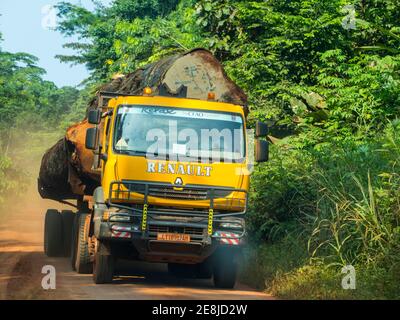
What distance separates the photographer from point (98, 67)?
43688mm

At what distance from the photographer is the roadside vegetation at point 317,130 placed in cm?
1202

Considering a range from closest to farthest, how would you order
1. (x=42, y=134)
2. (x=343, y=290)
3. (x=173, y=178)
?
(x=343, y=290) → (x=173, y=178) → (x=42, y=134)

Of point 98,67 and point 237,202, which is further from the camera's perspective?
point 98,67

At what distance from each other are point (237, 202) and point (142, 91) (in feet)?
9.62

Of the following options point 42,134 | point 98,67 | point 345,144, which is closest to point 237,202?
point 345,144

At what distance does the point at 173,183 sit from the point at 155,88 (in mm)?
2110

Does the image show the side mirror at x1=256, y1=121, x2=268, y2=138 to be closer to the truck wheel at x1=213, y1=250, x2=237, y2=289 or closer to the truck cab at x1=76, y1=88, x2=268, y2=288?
the truck cab at x1=76, y1=88, x2=268, y2=288

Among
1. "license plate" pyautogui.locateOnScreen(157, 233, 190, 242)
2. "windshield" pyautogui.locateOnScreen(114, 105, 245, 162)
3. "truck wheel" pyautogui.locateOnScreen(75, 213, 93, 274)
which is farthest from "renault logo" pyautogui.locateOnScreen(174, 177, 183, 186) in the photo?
"truck wheel" pyautogui.locateOnScreen(75, 213, 93, 274)

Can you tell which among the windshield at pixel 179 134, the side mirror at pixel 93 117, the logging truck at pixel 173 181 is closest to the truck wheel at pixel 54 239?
the logging truck at pixel 173 181

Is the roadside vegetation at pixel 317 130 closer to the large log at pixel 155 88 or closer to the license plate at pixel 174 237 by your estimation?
the license plate at pixel 174 237

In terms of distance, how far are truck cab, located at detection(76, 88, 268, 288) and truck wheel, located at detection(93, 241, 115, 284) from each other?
0.05 ft

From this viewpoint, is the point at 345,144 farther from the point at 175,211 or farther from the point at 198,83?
the point at 175,211

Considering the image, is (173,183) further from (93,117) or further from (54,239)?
(54,239)

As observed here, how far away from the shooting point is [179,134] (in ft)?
41.8
